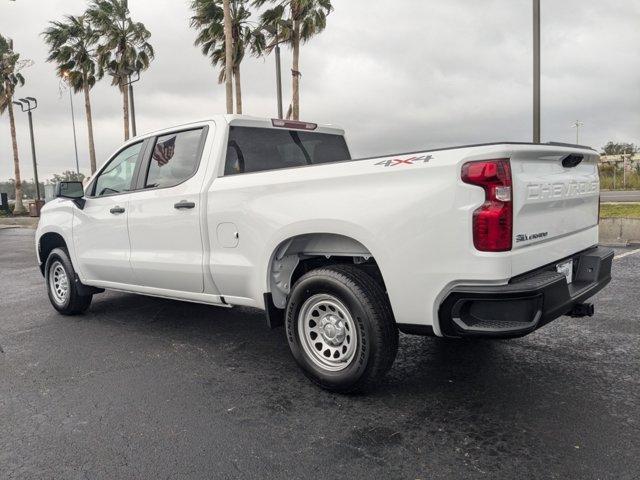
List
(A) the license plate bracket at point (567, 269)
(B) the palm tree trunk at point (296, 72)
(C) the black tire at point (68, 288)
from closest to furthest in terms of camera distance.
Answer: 1. (A) the license plate bracket at point (567, 269)
2. (C) the black tire at point (68, 288)
3. (B) the palm tree trunk at point (296, 72)

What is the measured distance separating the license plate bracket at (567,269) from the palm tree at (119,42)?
26003mm

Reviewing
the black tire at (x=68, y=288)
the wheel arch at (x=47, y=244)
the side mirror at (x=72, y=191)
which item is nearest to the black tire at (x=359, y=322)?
the side mirror at (x=72, y=191)

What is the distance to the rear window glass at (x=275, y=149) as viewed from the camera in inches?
171

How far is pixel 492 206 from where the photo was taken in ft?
9.14

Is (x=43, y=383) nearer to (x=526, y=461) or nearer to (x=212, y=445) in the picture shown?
(x=212, y=445)

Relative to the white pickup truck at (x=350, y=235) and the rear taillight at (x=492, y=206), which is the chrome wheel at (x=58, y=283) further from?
the rear taillight at (x=492, y=206)

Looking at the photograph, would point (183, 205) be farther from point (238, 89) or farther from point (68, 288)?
point (238, 89)

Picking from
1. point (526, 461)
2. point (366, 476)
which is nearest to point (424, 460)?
point (366, 476)

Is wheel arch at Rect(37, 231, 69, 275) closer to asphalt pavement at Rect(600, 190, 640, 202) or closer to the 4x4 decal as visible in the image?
the 4x4 decal

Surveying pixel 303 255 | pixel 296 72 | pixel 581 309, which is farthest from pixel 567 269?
pixel 296 72

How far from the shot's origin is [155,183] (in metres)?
4.71

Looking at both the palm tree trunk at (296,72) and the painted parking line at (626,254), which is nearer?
the painted parking line at (626,254)

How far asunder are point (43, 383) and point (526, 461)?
3.28 m

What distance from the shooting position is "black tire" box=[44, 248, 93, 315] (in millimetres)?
5719
